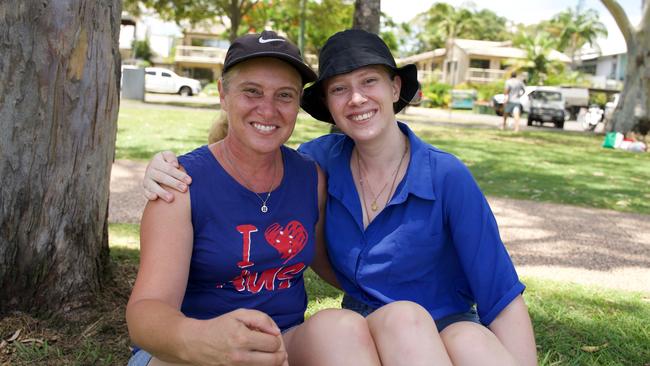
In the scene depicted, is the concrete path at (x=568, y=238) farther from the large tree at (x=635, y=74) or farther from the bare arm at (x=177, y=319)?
the large tree at (x=635, y=74)

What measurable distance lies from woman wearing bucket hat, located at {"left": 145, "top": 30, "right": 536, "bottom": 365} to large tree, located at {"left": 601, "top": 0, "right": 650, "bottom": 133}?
18.9 meters

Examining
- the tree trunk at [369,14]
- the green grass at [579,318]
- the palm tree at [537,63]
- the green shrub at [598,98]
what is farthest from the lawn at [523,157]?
the palm tree at [537,63]

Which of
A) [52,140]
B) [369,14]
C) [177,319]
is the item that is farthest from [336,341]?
[369,14]

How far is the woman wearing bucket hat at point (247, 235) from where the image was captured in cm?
205

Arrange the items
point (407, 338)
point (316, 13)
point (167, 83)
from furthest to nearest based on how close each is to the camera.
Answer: point (167, 83) < point (316, 13) < point (407, 338)

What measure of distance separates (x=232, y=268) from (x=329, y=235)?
0.52 m

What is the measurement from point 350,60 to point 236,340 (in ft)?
3.90

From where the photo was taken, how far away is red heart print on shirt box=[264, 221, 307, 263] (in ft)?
7.64

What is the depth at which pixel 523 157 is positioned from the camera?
44.1ft

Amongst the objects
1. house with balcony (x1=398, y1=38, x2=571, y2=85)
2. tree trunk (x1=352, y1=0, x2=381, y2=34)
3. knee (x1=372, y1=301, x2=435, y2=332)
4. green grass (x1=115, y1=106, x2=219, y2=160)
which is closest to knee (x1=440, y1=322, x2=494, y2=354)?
knee (x1=372, y1=301, x2=435, y2=332)

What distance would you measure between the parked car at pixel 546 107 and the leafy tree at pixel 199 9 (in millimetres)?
12235

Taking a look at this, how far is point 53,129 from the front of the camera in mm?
3064

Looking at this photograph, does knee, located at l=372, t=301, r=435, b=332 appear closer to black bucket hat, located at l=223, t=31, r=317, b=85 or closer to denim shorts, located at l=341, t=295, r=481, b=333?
denim shorts, located at l=341, t=295, r=481, b=333

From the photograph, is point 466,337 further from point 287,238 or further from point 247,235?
point 247,235
